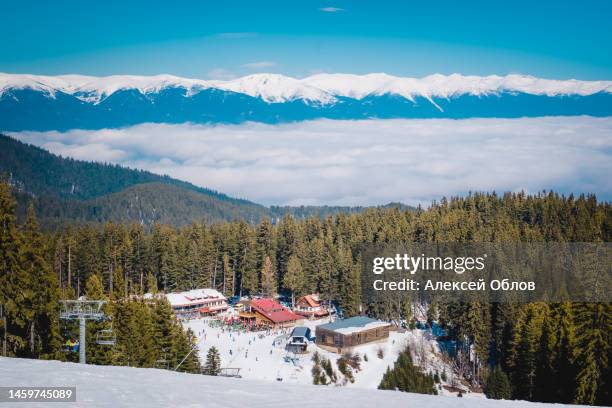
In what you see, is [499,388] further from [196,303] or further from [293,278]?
[196,303]

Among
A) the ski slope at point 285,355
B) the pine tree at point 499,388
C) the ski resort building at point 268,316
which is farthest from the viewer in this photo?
the ski resort building at point 268,316

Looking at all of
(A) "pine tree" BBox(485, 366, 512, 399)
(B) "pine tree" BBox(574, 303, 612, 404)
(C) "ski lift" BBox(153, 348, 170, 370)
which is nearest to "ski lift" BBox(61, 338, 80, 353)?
(C) "ski lift" BBox(153, 348, 170, 370)

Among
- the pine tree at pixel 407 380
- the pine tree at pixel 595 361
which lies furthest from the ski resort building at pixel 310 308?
the pine tree at pixel 595 361

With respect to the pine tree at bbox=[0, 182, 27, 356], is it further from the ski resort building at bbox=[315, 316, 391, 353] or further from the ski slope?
the ski resort building at bbox=[315, 316, 391, 353]

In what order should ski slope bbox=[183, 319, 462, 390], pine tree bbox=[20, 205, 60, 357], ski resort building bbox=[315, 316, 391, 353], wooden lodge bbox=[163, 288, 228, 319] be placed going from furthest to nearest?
wooden lodge bbox=[163, 288, 228, 319]
ski resort building bbox=[315, 316, 391, 353]
ski slope bbox=[183, 319, 462, 390]
pine tree bbox=[20, 205, 60, 357]

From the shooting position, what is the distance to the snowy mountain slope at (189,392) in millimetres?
11398

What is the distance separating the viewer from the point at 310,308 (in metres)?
81.4

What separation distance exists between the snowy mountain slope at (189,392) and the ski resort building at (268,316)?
61515mm

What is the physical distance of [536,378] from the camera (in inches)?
1736

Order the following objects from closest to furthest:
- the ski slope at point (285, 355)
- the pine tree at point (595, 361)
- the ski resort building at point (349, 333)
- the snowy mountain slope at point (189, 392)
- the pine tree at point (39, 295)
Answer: the snowy mountain slope at point (189, 392) < the pine tree at point (39, 295) < the pine tree at point (595, 361) < the ski slope at point (285, 355) < the ski resort building at point (349, 333)

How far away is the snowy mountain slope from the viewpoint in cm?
1140

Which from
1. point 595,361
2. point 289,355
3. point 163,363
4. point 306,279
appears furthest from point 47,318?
point 306,279

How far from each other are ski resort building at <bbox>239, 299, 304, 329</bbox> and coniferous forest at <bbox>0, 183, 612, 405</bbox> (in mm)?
7727

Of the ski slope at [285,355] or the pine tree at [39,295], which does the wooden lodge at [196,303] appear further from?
the pine tree at [39,295]
